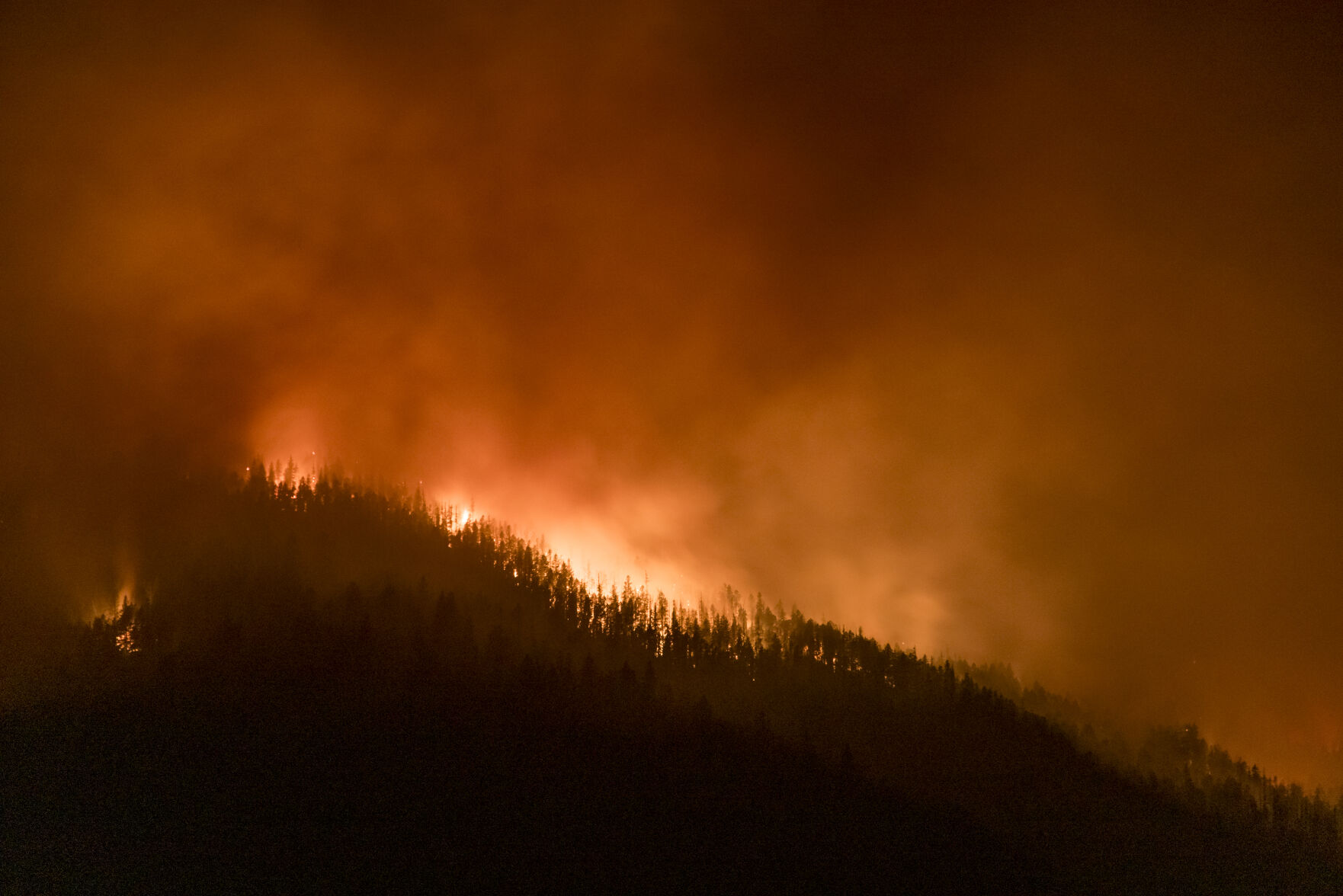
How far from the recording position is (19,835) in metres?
101

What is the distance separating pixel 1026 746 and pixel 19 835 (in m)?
138

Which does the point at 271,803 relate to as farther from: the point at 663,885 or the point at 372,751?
the point at 663,885

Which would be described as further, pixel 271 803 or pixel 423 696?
pixel 423 696

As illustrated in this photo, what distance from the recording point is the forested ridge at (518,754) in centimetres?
10688

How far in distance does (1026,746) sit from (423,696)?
313 feet

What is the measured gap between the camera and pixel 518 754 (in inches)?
4734

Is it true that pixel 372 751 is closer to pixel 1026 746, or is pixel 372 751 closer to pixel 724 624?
pixel 724 624

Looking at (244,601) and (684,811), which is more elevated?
(244,601)

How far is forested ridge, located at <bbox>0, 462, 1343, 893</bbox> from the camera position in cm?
10688

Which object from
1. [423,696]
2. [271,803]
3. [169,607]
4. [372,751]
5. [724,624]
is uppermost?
[724,624]

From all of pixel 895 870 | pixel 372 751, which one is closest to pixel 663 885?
pixel 895 870

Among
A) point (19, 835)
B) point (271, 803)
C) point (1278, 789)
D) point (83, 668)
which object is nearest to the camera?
point (19, 835)

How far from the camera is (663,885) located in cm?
10612

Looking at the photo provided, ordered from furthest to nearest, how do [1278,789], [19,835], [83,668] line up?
[1278,789] < [83,668] < [19,835]
